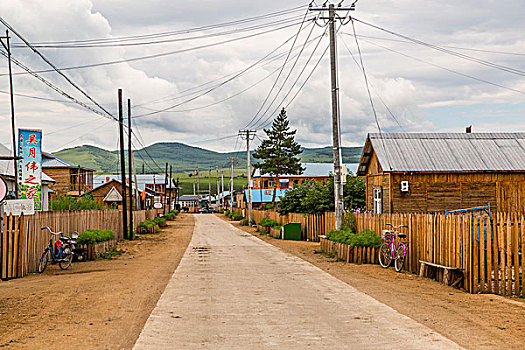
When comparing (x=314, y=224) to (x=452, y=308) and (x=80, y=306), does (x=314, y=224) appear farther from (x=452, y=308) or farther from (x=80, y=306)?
(x=80, y=306)

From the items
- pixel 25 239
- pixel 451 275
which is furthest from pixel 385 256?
pixel 25 239

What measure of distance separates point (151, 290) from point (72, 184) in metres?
64.8

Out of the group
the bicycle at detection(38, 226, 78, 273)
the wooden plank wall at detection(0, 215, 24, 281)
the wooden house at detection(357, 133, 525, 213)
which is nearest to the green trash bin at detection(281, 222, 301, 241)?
the wooden house at detection(357, 133, 525, 213)

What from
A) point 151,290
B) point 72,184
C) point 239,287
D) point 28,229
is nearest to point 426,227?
point 239,287

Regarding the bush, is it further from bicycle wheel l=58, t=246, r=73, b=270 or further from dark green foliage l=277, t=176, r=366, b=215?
dark green foliage l=277, t=176, r=366, b=215

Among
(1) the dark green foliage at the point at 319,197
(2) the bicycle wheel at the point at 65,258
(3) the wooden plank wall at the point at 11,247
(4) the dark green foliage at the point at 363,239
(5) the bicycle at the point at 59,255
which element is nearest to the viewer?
(3) the wooden plank wall at the point at 11,247

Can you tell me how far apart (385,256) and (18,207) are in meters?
10.9

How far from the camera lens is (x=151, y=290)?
12.9 metres

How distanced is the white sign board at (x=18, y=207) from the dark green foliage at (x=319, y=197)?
21055 millimetres

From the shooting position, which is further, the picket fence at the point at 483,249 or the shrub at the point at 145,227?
the shrub at the point at 145,227

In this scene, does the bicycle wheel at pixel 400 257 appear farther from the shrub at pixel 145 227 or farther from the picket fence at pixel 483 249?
the shrub at pixel 145 227

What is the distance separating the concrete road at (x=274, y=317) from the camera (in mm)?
7625

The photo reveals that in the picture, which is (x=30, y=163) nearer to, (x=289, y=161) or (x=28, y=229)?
(x=28, y=229)

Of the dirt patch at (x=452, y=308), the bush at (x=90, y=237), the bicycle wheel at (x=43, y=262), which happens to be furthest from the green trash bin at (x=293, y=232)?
the bicycle wheel at (x=43, y=262)
